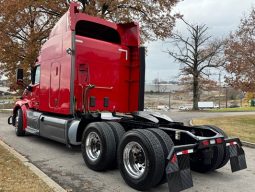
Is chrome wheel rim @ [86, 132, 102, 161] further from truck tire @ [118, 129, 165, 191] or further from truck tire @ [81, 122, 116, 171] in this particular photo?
truck tire @ [118, 129, 165, 191]

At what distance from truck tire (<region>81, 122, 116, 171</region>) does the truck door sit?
2428mm

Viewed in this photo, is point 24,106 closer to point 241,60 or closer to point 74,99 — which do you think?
point 74,99

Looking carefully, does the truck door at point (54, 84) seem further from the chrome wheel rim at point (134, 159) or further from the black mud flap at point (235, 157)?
the black mud flap at point (235, 157)

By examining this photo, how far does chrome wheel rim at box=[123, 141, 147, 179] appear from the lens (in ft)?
21.1

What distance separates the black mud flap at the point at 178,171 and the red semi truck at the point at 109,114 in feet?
0.05

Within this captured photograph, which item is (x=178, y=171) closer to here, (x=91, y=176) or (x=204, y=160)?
(x=204, y=160)

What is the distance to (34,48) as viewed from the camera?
24609mm

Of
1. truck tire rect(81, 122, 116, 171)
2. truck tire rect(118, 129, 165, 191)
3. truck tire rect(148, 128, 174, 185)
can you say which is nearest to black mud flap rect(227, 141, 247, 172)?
truck tire rect(148, 128, 174, 185)

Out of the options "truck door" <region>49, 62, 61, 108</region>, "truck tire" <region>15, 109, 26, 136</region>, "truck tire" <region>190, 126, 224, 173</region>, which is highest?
"truck door" <region>49, 62, 61, 108</region>

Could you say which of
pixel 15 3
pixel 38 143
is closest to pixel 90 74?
pixel 38 143

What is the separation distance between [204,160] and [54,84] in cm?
480

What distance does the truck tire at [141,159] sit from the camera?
598 cm

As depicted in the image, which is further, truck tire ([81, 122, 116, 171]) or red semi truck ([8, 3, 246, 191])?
truck tire ([81, 122, 116, 171])

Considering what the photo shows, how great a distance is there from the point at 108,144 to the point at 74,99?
2.41 metres
